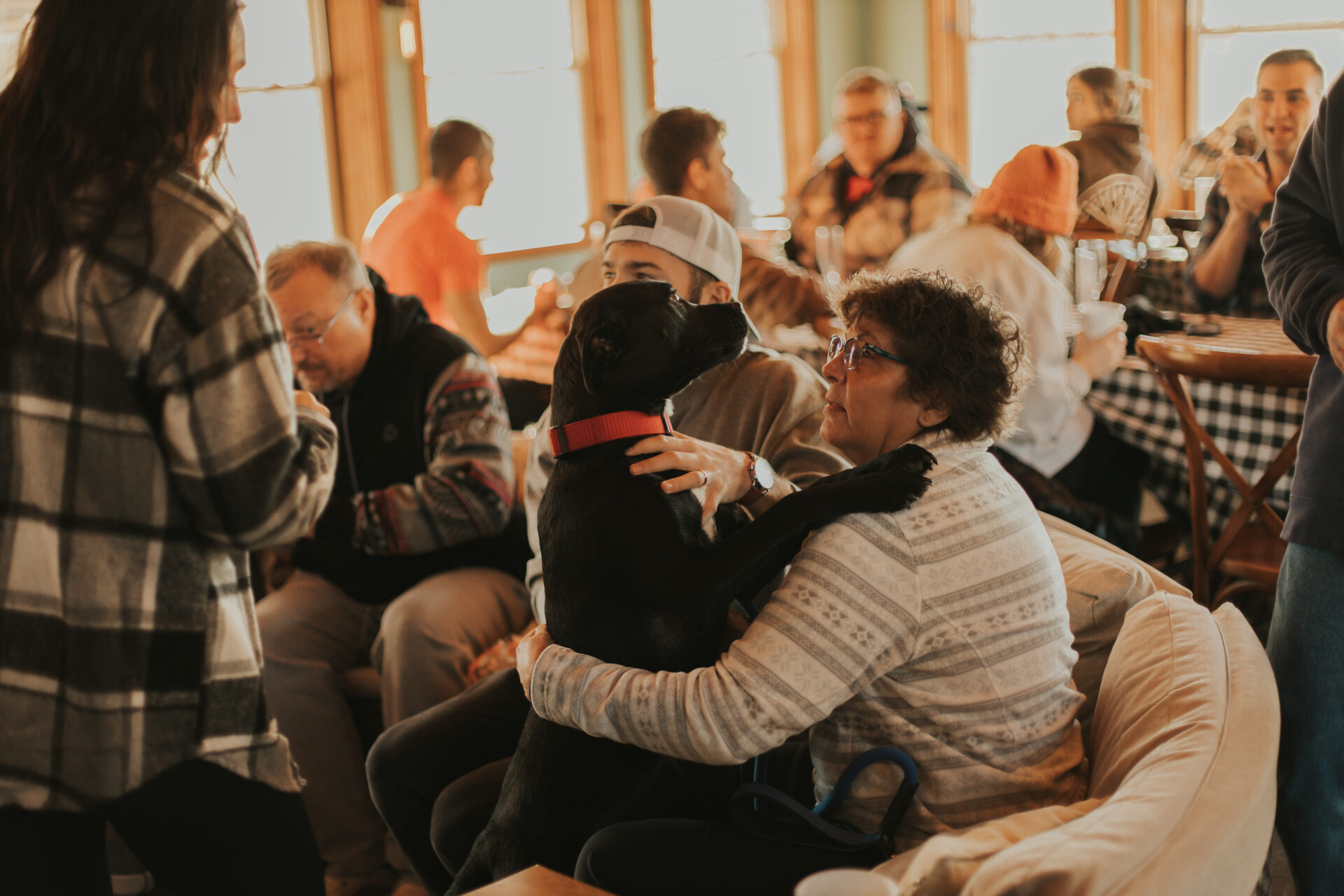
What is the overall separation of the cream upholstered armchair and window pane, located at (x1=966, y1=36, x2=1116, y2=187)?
6544 mm

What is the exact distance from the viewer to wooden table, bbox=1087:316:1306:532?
2787mm

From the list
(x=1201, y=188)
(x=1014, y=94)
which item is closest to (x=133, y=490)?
(x=1201, y=188)

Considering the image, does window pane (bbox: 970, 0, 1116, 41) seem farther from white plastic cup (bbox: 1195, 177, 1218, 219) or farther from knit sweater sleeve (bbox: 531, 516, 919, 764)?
knit sweater sleeve (bbox: 531, 516, 919, 764)

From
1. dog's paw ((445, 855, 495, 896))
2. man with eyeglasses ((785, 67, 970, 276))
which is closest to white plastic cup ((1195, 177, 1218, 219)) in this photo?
man with eyeglasses ((785, 67, 970, 276))

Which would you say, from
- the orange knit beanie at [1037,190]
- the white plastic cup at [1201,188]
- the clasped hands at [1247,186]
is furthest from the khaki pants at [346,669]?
the white plastic cup at [1201,188]

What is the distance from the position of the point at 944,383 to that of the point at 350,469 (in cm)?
140

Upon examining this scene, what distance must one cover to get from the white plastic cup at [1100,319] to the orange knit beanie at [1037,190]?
0.80 feet

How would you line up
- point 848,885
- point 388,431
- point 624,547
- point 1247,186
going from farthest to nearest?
1. point 1247,186
2. point 388,431
3. point 624,547
4. point 848,885

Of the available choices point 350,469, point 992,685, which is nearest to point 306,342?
point 350,469

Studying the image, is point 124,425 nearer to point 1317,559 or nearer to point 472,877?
point 472,877

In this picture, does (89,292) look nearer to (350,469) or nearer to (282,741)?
(282,741)

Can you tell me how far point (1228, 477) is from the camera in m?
2.62

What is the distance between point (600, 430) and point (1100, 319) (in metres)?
2.01

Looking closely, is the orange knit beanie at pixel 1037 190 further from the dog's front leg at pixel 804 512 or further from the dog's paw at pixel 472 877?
the dog's paw at pixel 472 877
